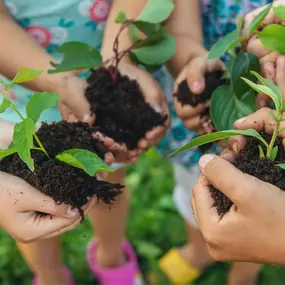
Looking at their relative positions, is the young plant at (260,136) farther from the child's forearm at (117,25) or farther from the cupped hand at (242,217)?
the child's forearm at (117,25)

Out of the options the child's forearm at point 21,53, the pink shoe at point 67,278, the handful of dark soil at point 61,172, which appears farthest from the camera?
the pink shoe at point 67,278

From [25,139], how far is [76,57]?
0.28 meters

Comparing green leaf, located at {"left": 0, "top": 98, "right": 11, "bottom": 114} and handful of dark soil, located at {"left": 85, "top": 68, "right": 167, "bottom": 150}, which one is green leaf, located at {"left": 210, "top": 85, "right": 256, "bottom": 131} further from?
green leaf, located at {"left": 0, "top": 98, "right": 11, "bottom": 114}

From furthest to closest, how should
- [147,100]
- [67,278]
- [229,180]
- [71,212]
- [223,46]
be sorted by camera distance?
[67,278]
[147,100]
[223,46]
[71,212]
[229,180]

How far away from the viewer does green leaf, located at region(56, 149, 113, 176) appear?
2.24ft

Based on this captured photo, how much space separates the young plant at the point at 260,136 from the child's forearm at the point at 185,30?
1.19ft

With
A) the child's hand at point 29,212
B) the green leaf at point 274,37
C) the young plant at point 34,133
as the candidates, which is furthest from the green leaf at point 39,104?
the green leaf at point 274,37

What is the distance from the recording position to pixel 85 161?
0.70 m

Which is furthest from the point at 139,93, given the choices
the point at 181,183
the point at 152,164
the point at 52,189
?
the point at 152,164

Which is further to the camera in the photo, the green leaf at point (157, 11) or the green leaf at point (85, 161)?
the green leaf at point (157, 11)

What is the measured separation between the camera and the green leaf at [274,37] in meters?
0.76

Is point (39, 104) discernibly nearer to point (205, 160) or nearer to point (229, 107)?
point (205, 160)

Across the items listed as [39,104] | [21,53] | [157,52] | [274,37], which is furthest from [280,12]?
[21,53]

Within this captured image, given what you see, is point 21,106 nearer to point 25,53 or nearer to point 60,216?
point 25,53
